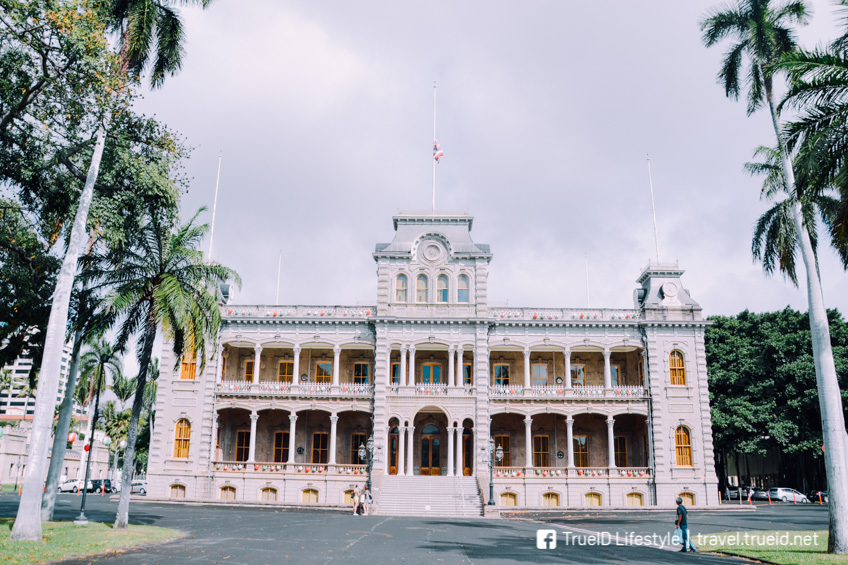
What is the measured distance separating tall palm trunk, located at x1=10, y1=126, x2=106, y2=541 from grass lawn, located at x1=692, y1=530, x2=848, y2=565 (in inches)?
697

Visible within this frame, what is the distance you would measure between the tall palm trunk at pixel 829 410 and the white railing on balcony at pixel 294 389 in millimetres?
24801

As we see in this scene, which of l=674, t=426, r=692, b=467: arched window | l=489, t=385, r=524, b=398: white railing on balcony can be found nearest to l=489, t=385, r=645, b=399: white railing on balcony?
l=489, t=385, r=524, b=398: white railing on balcony

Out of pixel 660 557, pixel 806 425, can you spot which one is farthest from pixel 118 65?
pixel 806 425

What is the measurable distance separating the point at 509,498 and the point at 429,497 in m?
5.75

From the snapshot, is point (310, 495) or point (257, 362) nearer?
point (310, 495)

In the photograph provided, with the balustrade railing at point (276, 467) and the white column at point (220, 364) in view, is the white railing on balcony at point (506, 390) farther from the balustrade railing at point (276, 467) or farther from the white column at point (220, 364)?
the white column at point (220, 364)

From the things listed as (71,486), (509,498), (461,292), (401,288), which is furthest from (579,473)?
(71,486)

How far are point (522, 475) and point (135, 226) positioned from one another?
25.0 m

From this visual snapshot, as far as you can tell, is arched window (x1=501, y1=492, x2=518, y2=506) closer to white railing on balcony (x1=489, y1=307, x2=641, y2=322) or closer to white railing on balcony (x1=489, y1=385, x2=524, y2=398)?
white railing on balcony (x1=489, y1=385, x2=524, y2=398)

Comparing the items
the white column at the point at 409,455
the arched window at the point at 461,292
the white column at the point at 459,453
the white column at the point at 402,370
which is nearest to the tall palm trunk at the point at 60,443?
the white column at the point at 409,455

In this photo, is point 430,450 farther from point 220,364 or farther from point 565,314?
point 220,364

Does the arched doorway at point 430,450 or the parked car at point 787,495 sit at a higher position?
the arched doorway at point 430,450

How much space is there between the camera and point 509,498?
3712 cm

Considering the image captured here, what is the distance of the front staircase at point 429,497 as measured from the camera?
32.4m
